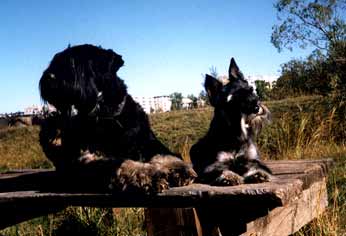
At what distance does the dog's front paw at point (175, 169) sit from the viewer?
3.15 m

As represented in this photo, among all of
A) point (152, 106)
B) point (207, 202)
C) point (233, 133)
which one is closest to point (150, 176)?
point (207, 202)

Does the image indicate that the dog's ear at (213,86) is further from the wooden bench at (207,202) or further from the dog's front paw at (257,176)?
the wooden bench at (207,202)

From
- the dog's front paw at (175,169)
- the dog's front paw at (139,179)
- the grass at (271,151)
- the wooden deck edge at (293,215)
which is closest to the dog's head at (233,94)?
the dog's front paw at (175,169)

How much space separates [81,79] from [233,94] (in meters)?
1.16

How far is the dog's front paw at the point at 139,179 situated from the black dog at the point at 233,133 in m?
0.30

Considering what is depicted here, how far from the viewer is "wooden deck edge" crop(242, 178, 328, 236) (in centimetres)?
313

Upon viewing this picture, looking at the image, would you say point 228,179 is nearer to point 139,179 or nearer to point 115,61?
point 139,179

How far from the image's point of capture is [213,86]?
331 centimetres

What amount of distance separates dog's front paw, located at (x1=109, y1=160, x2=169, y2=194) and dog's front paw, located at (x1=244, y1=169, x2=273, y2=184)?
514mm

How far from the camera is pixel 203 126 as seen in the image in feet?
32.3

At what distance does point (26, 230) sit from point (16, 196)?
254 centimetres

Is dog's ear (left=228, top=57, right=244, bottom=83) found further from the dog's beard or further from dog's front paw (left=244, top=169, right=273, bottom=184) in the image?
dog's front paw (left=244, top=169, right=273, bottom=184)

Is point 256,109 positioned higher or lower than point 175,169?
higher

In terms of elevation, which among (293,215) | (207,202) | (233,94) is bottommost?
(293,215)
